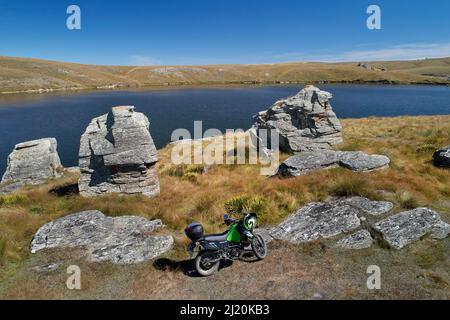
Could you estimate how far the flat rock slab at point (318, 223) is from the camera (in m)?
11.0

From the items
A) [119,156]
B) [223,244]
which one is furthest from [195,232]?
[119,156]

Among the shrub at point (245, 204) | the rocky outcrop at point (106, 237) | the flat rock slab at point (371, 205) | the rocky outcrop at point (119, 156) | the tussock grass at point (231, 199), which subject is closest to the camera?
the rocky outcrop at point (106, 237)

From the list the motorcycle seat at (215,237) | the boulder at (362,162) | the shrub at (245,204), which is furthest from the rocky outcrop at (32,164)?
the boulder at (362,162)

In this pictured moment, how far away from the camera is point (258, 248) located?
963 centimetres

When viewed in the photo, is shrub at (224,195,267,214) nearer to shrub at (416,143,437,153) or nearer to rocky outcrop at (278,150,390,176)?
rocky outcrop at (278,150,390,176)

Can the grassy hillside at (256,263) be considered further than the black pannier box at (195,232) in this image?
No

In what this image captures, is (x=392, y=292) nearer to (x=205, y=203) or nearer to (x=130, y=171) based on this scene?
(x=205, y=203)

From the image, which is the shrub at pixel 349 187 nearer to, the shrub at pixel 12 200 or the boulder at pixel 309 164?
the boulder at pixel 309 164

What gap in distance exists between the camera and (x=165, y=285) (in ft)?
27.8

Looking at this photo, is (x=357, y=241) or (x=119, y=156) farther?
(x=119, y=156)

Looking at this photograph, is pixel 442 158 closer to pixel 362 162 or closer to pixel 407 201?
pixel 362 162

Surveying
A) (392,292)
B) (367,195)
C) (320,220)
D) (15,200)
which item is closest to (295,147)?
(367,195)

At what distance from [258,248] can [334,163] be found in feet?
33.0

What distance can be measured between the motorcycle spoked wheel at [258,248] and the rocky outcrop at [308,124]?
16.9 metres
